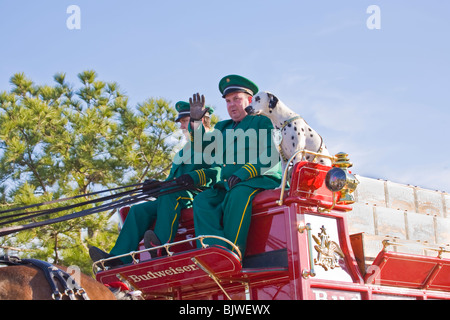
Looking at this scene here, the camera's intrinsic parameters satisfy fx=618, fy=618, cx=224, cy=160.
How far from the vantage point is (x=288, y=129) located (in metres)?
5.49

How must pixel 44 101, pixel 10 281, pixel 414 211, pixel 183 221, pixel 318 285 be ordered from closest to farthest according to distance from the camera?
pixel 10 281
pixel 318 285
pixel 183 221
pixel 414 211
pixel 44 101

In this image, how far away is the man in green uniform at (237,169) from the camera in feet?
16.3

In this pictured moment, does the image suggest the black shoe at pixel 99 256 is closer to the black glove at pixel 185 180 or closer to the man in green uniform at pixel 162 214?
the man in green uniform at pixel 162 214

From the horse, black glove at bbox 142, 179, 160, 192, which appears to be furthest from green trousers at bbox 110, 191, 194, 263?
the horse

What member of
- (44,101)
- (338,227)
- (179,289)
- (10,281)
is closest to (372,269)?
(338,227)

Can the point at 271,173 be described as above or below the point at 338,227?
above

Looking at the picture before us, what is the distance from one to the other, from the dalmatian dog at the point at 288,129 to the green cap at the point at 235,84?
24cm

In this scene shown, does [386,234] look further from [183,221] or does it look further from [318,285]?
[183,221]

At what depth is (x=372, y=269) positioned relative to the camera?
513 centimetres

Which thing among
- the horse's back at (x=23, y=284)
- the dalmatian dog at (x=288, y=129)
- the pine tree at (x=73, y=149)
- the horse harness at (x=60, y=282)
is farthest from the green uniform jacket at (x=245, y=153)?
the pine tree at (x=73, y=149)

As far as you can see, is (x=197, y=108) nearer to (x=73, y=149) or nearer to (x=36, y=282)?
(x=36, y=282)

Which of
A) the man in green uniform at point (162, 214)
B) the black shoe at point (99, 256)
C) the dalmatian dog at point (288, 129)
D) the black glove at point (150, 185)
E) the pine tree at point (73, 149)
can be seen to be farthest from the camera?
the pine tree at point (73, 149)
